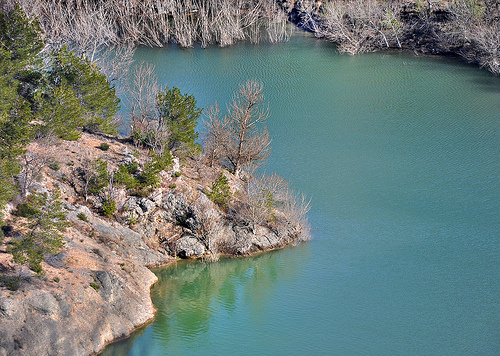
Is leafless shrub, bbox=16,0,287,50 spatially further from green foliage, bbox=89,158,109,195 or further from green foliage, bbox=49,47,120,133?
green foliage, bbox=89,158,109,195

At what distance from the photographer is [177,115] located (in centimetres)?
3509

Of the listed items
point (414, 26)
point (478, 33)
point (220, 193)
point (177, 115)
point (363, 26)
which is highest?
point (414, 26)

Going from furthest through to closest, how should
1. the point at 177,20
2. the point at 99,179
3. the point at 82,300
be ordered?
the point at 177,20 < the point at 99,179 < the point at 82,300

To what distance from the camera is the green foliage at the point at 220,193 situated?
108 feet

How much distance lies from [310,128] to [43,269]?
2798 centimetres

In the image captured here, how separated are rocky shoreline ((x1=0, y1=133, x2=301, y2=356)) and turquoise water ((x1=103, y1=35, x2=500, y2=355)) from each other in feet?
3.52

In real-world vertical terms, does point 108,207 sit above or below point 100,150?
below

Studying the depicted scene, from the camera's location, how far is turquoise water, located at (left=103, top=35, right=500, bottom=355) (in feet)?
85.0

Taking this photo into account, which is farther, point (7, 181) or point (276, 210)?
point (276, 210)

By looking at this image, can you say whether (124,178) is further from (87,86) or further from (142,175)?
(87,86)

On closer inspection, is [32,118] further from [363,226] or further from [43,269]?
[363,226]

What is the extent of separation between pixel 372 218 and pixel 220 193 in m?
9.72

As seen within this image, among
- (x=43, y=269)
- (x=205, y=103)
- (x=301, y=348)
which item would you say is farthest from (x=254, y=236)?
(x=205, y=103)

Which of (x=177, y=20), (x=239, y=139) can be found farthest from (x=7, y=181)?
(x=177, y=20)
